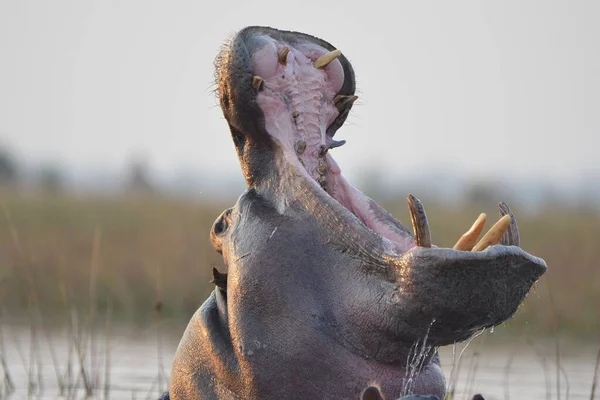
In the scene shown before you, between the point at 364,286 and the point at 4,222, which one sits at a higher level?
the point at 364,286

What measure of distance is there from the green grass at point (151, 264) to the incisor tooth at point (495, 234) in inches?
291

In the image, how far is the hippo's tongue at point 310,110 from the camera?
13.7ft

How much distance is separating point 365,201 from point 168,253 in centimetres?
1122

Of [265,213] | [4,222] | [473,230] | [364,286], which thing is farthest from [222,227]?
[4,222]

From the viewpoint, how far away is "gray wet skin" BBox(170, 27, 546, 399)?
143 inches

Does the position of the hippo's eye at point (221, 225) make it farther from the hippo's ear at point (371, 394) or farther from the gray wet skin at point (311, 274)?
the hippo's ear at point (371, 394)

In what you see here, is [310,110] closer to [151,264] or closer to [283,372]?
[283,372]

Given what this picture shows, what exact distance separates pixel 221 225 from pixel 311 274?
0.45m

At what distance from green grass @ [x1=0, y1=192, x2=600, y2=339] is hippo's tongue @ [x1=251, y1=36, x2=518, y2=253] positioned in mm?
6708

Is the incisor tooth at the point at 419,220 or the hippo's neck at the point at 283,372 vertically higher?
the incisor tooth at the point at 419,220

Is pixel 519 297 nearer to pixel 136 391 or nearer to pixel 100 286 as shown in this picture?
pixel 136 391

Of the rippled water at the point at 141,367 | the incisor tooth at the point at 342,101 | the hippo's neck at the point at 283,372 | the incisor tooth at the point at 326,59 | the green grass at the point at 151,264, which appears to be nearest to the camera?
the hippo's neck at the point at 283,372

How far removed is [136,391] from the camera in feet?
23.7

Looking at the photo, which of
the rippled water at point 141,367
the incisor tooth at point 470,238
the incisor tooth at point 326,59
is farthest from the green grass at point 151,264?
the incisor tooth at point 470,238
